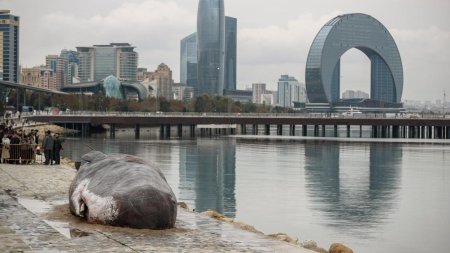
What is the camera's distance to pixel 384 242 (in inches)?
1045

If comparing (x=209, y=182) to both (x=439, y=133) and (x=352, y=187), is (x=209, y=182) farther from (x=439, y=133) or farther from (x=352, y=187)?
(x=439, y=133)

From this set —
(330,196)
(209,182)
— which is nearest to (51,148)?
(330,196)

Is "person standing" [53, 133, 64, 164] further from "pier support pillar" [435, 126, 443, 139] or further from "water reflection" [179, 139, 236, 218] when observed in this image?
"pier support pillar" [435, 126, 443, 139]

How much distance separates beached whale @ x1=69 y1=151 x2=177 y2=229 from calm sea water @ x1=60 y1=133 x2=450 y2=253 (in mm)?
8780

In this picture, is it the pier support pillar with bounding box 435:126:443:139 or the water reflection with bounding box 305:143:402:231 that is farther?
the pier support pillar with bounding box 435:126:443:139

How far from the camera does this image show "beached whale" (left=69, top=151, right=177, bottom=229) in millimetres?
17516

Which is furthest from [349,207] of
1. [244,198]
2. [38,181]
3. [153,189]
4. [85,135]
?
[85,135]

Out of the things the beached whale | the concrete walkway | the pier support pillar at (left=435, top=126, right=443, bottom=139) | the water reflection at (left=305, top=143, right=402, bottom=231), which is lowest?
the water reflection at (left=305, top=143, right=402, bottom=231)

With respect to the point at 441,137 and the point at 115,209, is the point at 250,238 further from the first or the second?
the point at 441,137

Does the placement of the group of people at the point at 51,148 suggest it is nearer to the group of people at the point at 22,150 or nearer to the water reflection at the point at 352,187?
the group of people at the point at 22,150

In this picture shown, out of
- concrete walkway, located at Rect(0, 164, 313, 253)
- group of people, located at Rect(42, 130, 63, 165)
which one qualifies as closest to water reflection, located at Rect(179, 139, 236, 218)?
group of people, located at Rect(42, 130, 63, 165)

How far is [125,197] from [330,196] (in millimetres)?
25095

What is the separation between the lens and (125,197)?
1752cm

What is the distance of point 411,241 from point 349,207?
30.4ft
